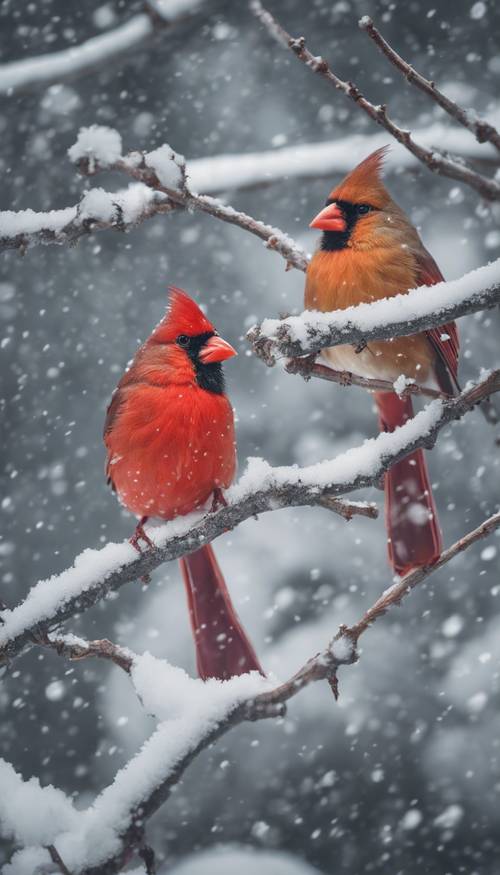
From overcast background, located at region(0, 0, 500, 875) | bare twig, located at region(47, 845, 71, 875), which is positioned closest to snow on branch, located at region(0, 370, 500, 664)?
bare twig, located at region(47, 845, 71, 875)

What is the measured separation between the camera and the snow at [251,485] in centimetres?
152

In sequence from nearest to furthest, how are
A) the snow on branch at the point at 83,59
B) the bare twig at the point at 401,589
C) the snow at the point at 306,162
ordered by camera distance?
the bare twig at the point at 401,589 → the snow at the point at 306,162 → the snow on branch at the point at 83,59

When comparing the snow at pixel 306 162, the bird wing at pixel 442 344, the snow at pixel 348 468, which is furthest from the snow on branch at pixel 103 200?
the snow at pixel 306 162

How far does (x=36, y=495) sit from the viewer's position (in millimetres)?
4469

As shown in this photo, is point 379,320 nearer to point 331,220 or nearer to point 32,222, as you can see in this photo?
point 32,222

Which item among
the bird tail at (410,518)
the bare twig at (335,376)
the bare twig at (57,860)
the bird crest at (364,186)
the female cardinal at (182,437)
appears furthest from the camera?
the bird crest at (364,186)

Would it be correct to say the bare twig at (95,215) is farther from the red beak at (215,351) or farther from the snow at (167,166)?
the red beak at (215,351)

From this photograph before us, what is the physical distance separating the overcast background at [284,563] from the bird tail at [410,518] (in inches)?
85.9

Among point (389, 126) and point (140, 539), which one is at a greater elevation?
point (389, 126)

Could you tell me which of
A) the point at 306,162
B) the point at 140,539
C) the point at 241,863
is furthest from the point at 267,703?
the point at 241,863

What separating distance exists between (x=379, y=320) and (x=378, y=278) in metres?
0.65

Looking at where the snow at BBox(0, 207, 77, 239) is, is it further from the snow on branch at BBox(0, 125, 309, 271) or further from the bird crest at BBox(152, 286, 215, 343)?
the bird crest at BBox(152, 286, 215, 343)

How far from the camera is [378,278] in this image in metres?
2.04

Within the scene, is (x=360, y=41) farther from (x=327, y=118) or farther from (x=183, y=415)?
(x=183, y=415)
